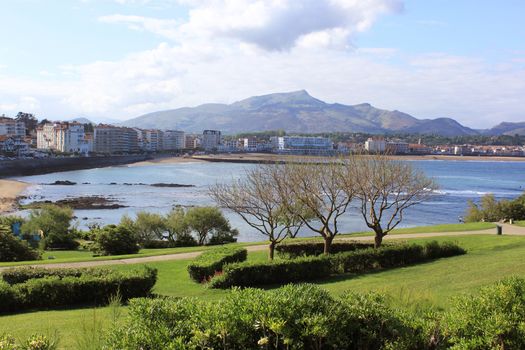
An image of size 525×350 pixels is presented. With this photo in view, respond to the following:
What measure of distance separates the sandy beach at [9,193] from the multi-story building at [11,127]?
314 ft

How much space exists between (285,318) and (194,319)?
95 centimetres

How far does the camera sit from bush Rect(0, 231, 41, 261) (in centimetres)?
2573

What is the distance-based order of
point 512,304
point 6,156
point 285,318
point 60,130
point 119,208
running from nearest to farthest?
point 285,318
point 512,304
point 119,208
point 6,156
point 60,130

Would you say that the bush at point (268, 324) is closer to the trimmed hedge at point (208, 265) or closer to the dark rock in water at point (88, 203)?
the trimmed hedge at point (208, 265)

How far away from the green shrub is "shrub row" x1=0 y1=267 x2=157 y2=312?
9.84 meters

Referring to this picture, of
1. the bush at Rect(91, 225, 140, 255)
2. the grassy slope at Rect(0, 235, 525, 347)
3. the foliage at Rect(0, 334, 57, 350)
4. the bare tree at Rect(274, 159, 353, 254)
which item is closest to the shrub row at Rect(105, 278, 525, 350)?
the foliage at Rect(0, 334, 57, 350)

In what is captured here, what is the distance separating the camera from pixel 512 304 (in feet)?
20.5

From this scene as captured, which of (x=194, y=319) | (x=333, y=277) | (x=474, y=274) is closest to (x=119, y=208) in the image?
(x=333, y=277)

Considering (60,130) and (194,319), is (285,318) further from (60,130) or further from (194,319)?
(60,130)

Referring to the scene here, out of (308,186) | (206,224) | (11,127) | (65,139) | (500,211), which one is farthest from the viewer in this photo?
(11,127)

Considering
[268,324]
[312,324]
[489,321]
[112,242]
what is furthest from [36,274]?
[489,321]

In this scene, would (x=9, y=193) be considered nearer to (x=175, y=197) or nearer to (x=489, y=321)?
(x=175, y=197)

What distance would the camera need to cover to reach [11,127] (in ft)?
582

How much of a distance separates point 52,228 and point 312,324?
112 feet
